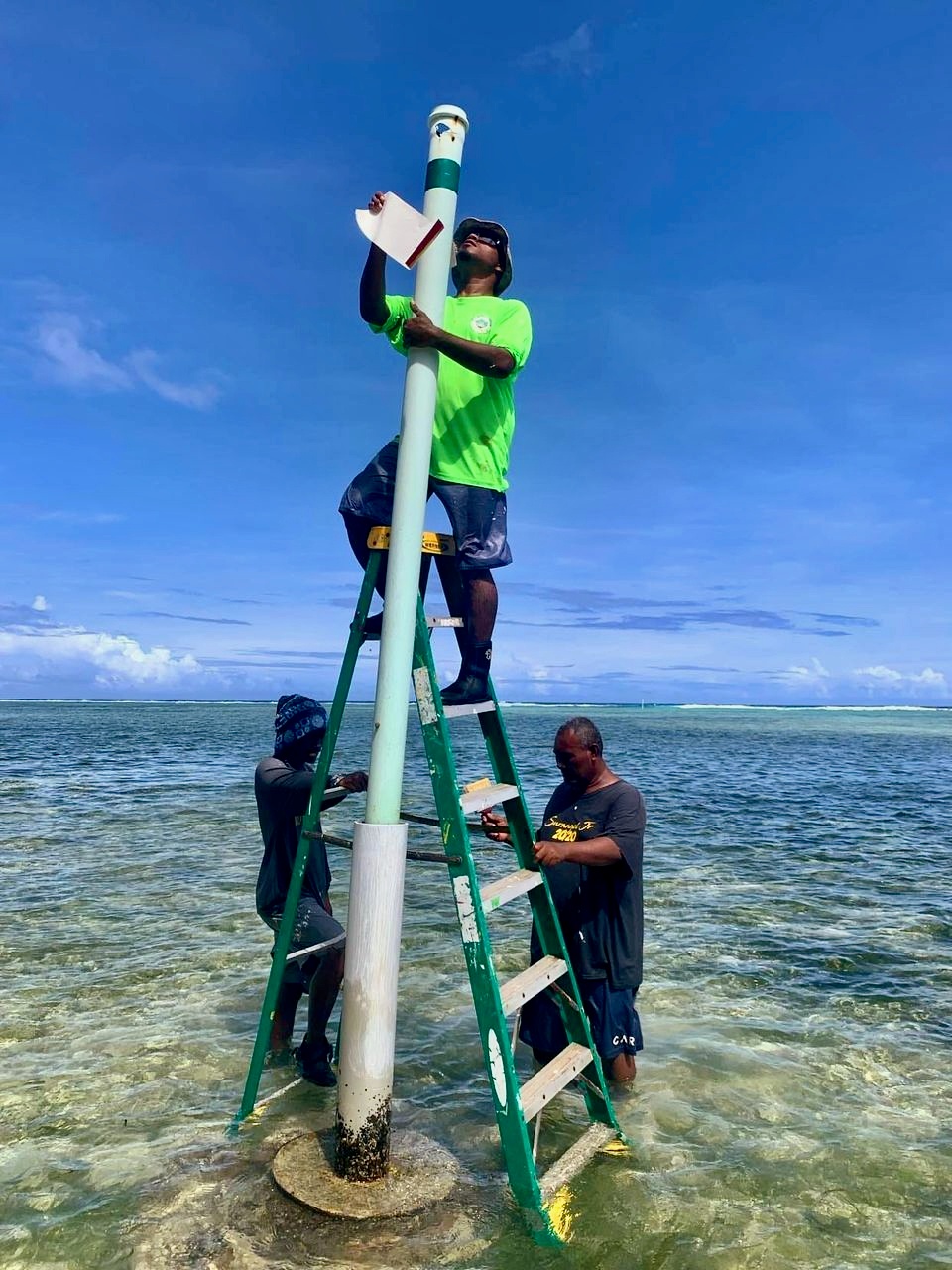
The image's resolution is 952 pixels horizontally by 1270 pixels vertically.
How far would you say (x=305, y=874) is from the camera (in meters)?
6.00

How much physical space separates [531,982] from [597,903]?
1121mm

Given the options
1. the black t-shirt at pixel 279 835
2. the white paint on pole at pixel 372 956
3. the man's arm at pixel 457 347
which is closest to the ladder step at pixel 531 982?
the white paint on pole at pixel 372 956

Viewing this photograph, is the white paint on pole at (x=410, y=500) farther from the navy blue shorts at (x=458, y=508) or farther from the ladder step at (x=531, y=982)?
the ladder step at (x=531, y=982)

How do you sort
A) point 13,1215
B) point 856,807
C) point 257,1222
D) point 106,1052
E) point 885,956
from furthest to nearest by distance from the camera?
point 856,807 < point 885,956 < point 106,1052 < point 13,1215 < point 257,1222

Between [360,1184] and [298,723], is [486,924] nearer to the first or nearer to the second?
[360,1184]

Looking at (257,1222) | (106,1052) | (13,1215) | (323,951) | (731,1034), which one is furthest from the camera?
(731,1034)

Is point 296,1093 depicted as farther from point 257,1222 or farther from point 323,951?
point 257,1222

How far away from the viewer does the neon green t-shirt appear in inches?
183

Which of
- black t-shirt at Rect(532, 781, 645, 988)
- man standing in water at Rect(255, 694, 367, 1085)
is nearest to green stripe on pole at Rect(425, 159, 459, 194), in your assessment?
man standing in water at Rect(255, 694, 367, 1085)

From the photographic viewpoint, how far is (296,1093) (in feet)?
19.7

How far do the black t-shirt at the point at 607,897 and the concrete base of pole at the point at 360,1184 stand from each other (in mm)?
1428

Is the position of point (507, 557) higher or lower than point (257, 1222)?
higher

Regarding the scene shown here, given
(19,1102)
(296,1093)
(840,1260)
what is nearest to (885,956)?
(840,1260)

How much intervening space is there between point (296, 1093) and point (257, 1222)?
64.9 inches
